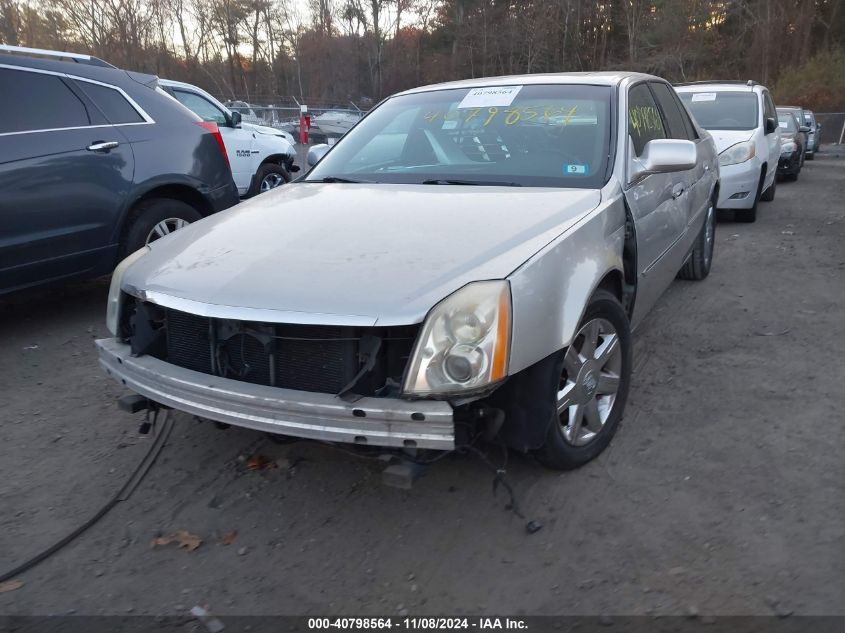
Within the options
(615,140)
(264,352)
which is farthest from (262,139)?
(264,352)

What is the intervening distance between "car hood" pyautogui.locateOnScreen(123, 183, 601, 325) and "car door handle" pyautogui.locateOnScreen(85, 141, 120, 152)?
1939 millimetres

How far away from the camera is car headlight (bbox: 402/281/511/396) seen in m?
2.40

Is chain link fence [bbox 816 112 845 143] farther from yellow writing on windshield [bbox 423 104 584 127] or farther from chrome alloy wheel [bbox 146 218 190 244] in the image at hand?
chrome alloy wheel [bbox 146 218 190 244]

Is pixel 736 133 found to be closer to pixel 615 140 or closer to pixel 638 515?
pixel 615 140

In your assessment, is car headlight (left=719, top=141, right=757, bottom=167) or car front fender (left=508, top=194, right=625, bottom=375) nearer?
car front fender (left=508, top=194, right=625, bottom=375)

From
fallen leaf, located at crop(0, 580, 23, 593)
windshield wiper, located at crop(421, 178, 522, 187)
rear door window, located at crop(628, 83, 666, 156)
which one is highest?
rear door window, located at crop(628, 83, 666, 156)

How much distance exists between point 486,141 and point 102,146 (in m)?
2.77

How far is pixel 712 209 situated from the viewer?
6.07 metres

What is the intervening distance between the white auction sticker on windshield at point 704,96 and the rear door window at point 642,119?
5.81 m

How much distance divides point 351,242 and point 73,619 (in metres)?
1.63

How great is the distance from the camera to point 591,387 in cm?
312

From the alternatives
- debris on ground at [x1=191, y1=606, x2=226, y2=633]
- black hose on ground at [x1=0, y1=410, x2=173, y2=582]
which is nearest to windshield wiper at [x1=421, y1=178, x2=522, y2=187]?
black hose on ground at [x1=0, y1=410, x2=173, y2=582]

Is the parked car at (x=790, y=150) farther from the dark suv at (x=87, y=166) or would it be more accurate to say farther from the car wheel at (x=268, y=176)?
the dark suv at (x=87, y=166)

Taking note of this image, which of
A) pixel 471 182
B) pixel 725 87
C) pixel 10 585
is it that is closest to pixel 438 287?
pixel 471 182
